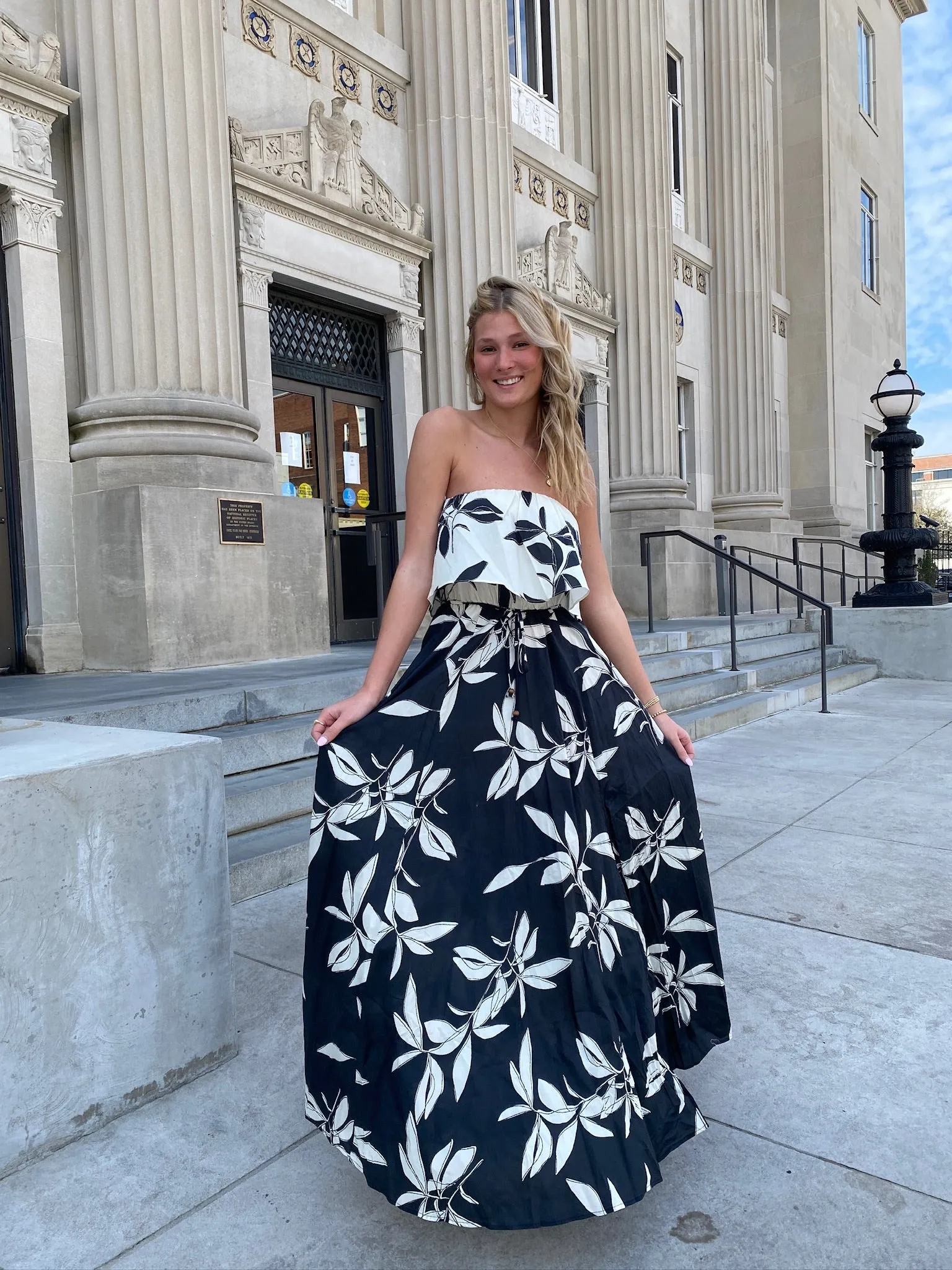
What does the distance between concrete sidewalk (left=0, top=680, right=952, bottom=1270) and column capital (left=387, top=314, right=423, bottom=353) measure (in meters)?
7.11

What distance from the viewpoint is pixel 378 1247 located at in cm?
171

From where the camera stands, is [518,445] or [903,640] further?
[903,640]

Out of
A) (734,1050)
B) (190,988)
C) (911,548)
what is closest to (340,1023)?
(190,988)

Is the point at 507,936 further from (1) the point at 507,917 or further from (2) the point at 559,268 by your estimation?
(2) the point at 559,268

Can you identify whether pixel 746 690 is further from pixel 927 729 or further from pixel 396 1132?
pixel 396 1132

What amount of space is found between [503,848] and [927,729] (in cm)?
655

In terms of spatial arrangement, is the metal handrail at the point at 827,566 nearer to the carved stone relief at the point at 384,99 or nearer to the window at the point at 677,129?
the window at the point at 677,129

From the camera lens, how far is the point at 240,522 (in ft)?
20.5

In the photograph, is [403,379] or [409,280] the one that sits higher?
[409,280]

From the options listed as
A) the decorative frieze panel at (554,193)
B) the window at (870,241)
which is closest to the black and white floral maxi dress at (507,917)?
the decorative frieze panel at (554,193)

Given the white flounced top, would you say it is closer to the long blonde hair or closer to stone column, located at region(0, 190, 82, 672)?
the long blonde hair

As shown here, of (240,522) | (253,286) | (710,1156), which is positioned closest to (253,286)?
(253,286)

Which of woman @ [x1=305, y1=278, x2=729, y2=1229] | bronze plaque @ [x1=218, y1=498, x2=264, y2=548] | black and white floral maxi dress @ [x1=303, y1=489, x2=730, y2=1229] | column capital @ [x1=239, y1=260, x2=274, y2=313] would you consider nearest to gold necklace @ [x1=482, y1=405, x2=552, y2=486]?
woman @ [x1=305, y1=278, x2=729, y2=1229]

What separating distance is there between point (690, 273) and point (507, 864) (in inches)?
602
